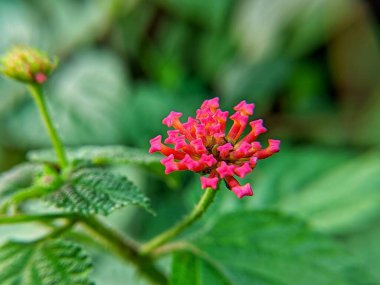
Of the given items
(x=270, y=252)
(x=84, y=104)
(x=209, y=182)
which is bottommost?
(x=209, y=182)

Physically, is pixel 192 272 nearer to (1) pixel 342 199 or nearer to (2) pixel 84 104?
(1) pixel 342 199

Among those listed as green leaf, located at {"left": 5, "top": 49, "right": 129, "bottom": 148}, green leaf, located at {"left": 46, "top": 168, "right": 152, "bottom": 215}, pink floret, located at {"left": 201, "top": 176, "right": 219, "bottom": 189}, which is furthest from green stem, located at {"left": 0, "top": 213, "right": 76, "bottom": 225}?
green leaf, located at {"left": 5, "top": 49, "right": 129, "bottom": 148}

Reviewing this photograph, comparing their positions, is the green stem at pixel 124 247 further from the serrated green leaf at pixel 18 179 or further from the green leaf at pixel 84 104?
the green leaf at pixel 84 104

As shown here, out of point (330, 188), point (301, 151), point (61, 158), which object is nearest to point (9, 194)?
point (61, 158)

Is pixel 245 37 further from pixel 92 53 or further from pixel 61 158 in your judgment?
pixel 61 158

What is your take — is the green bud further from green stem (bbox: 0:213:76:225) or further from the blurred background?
the blurred background

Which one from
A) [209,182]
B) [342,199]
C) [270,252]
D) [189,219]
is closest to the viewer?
[209,182]

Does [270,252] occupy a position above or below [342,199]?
below

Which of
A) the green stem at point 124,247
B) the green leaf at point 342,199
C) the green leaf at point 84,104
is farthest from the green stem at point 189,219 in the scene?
the green leaf at point 84,104

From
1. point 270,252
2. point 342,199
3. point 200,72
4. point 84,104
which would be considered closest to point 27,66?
point 270,252
